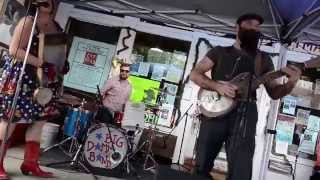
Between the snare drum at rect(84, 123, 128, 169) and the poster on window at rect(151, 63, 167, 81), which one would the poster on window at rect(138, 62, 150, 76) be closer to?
the poster on window at rect(151, 63, 167, 81)

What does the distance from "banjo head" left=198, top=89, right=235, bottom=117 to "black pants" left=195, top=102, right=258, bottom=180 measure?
0.12ft

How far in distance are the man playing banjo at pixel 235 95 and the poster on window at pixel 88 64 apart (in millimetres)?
4220

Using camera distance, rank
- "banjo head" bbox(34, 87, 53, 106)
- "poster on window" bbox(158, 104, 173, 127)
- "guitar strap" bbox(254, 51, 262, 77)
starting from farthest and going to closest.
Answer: "poster on window" bbox(158, 104, 173, 127) → "banjo head" bbox(34, 87, 53, 106) → "guitar strap" bbox(254, 51, 262, 77)

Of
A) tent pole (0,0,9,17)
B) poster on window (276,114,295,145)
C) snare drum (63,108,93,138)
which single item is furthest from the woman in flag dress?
poster on window (276,114,295,145)

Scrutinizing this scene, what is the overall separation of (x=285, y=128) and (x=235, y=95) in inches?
165

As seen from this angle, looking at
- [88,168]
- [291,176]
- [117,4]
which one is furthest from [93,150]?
[291,176]

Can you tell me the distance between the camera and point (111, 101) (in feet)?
17.9

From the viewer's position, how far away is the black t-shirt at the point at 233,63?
2594 mm

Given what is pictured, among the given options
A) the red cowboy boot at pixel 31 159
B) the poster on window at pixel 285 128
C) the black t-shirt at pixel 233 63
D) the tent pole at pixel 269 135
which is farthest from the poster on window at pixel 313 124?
the red cowboy boot at pixel 31 159

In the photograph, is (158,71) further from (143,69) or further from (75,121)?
(75,121)

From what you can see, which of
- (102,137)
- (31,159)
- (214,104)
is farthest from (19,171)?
(214,104)

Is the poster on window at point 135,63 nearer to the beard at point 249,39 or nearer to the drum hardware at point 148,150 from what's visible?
the drum hardware at point 148,150

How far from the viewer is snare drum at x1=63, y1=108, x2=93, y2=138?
489 cm

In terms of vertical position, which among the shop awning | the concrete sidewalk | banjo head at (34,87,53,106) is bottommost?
the concrete sidewalk
